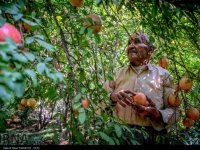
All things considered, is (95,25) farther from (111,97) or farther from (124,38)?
(124,38)

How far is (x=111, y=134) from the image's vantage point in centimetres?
152

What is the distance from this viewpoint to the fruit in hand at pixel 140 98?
6.70ft

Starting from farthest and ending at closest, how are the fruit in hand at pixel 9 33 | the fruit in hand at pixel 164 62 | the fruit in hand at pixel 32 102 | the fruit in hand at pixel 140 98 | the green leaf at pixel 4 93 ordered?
the fruit in hand at pixel 32 102
the fruit in hand at pixel 164 62
the fruit in hand at pixel 140 98
the fruit in hand at pixel 9 33
the green leaf at pixel 4 93

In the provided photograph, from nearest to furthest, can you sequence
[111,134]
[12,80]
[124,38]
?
[12,80], [111,134], [124,38]

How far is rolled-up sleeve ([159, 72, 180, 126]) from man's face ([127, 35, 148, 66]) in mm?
Result: 261

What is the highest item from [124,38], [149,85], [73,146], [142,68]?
[124,38]

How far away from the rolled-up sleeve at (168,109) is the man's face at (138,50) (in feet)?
0.86

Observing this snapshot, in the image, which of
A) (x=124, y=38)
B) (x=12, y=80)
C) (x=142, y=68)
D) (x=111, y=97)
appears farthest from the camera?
(x=124, y=38)

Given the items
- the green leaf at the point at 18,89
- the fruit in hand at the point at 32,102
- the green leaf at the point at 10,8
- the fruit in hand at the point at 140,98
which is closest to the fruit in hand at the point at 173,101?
the fruit in hand at the point at 140,98

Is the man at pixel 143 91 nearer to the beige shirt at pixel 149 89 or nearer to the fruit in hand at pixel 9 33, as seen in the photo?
the beige shirt at pixel 149 89

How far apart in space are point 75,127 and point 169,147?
885 mm

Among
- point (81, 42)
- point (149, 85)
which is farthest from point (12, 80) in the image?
point (149, 85)

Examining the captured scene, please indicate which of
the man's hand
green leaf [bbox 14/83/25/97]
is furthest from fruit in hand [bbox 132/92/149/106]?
green leaf [bbox 14/83/25/97]

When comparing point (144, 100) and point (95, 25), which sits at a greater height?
point (95, 25)
